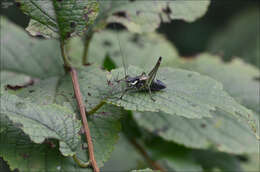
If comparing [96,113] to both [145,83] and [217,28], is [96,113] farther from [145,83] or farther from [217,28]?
[217,28]

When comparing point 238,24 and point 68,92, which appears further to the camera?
point 238,24

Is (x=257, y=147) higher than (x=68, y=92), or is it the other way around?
(x=68, y=92)

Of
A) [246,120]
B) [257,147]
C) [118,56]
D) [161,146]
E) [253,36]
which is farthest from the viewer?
[253,36]

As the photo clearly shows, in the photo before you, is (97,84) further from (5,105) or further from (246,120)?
(246,120)

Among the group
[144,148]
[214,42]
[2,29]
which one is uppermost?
[2,29]

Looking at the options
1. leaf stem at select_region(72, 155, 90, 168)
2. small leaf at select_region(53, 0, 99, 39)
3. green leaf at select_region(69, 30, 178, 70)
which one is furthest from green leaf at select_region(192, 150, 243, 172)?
small leaf at select_region(53, 0, 99, 39)

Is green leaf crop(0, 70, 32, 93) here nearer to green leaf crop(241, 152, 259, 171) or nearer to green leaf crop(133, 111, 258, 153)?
green leaf crop(133, 111, 258, 153)

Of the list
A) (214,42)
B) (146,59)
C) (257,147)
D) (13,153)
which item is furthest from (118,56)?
(214,42)

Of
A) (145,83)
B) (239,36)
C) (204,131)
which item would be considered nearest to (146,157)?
(204,131)
